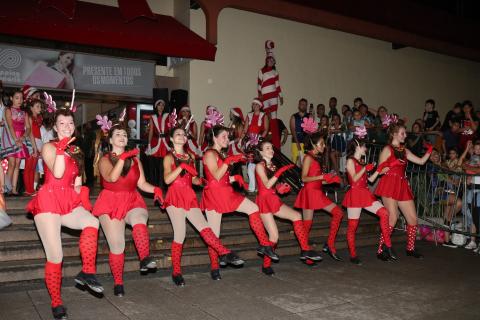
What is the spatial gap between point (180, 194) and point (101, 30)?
5.25 metres

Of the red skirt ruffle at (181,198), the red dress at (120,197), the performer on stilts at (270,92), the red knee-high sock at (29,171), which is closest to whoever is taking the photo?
the red dress at (120,197)

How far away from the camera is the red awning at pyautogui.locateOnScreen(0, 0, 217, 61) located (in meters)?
8.60

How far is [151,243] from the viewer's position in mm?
6773

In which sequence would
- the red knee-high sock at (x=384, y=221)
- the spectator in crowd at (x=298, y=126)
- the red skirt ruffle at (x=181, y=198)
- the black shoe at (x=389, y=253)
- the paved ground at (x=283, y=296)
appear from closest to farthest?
the paved ground at (x=283, y=296), the red skirt ruffle at (x=181, y=198), the red knee-high sock at (x=384, y=221), the black shoe at (x=389, y=253), the spectator in crowd at (x=298, y=126)

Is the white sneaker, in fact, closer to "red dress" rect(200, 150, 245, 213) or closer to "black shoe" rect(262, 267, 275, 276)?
"black shoe" rect(262, 267, 275, 276)

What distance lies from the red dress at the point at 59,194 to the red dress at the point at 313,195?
3516 millimetres

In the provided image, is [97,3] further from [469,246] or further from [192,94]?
[469,246]

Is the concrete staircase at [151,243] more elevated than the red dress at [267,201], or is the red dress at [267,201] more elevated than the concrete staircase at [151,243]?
the red dress at [267,201]

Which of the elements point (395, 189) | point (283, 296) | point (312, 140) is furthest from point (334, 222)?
point (283, 296)

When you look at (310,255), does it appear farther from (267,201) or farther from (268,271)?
(267,201)

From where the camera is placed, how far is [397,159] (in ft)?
24.5

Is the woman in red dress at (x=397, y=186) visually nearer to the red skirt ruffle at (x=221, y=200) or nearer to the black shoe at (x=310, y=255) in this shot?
the black shoe at (x=310, y=255)

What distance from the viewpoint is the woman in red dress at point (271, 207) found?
20.1 feet

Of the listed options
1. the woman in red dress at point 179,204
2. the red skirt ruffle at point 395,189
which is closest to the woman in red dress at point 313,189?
the red skirt ruffle at point 395,189
